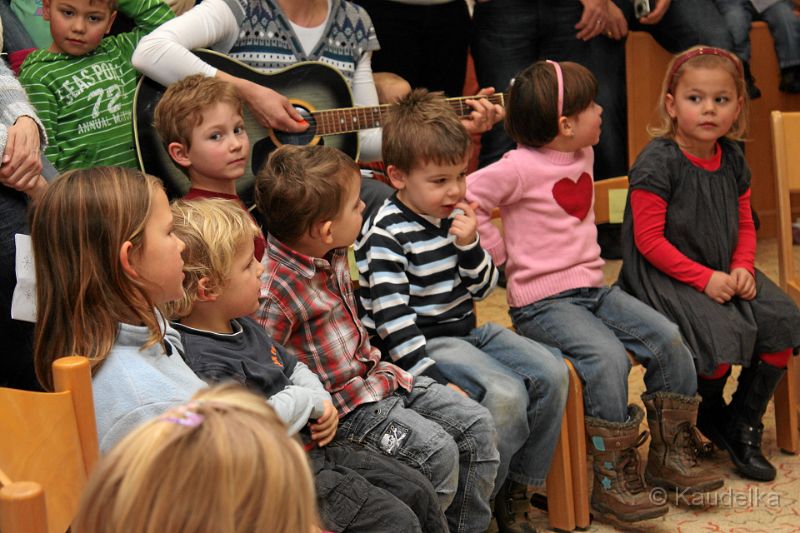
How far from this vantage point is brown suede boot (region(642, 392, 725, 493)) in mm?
2500

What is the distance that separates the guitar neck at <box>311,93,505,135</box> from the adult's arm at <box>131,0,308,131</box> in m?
0.08

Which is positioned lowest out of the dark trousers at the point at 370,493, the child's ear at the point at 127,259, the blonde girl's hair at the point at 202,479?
the dark trousers at the point at 370,493

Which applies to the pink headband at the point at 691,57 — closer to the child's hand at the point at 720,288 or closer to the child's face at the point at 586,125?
the child's face at the point at 586,125

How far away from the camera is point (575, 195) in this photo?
2.63m

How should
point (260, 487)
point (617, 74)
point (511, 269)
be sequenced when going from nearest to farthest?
point (260, 487), point (511, 269), point (617, 74)

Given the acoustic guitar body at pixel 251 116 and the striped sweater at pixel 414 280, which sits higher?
the acoustic guitar body at pixel 251 116

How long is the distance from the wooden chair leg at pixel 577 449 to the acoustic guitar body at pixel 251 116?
0.95m

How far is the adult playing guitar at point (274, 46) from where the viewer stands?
2.67m

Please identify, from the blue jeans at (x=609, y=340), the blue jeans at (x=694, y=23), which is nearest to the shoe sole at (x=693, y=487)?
the blue jeans at (x=609, y=340)

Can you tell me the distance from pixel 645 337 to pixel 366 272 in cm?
71

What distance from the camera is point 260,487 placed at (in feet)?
3.27

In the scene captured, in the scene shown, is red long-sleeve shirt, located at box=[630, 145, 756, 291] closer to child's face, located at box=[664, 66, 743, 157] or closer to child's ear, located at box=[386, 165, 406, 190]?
child's face, located at box=[664, 66, 743, 157]

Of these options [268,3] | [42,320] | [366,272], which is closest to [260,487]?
[42,320]

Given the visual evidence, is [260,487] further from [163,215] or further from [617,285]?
[617,285]
